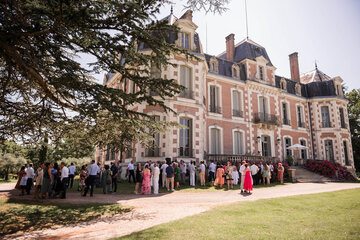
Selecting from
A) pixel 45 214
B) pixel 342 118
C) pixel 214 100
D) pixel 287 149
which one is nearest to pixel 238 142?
pixel 214 100

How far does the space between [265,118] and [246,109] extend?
2.12 m

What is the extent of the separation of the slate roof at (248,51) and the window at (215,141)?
7.83 metres

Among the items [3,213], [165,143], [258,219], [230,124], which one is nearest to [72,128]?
[3,213]

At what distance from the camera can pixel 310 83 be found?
2561 centimetres

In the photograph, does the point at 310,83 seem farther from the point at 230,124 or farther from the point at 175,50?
the point at 175,50

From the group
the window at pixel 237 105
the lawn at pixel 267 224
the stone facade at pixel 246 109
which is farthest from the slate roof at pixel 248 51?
the lawn at pixel 267 224

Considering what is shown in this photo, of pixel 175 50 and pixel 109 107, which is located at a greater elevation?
pixel 175 50

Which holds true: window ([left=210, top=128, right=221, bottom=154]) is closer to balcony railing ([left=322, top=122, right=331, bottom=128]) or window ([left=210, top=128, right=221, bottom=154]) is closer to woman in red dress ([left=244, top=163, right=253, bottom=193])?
woman in red dress ([left=244, top=163, right=253, bottom=193])

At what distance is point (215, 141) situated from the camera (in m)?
17.9

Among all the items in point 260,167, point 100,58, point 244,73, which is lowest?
point 260,167

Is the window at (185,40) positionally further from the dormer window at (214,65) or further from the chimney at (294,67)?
the chimney at (294,67)

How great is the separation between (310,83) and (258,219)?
81.2 feet

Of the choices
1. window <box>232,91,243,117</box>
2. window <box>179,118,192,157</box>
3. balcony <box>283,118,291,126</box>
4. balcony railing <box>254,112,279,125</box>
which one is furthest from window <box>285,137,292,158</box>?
window <box>179,118,192,157</box>

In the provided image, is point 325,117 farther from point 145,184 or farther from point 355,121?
point 145,184
